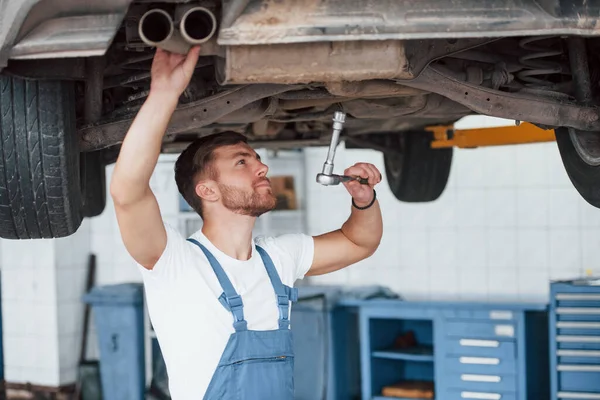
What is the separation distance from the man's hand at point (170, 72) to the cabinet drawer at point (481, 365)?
353 centimetres

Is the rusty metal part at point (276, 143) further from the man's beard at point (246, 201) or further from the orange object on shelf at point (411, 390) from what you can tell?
the orange object on shelf at point (411, 390)

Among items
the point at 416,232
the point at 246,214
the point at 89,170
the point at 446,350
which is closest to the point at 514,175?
the point at 416,232

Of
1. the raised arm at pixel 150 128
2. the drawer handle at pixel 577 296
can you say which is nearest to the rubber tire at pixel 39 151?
the raised arm at pixel 150 128

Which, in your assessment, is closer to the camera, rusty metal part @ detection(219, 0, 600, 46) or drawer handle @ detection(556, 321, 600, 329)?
rusty metal part @ detection(219, 0, 600, 46)

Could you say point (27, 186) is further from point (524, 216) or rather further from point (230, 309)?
point (524, 216)

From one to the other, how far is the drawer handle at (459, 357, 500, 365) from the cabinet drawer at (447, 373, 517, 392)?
67mm

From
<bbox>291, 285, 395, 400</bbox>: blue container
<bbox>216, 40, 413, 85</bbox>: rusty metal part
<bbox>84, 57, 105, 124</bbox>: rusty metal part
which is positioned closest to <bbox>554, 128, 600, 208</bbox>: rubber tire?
<bbox>216, 40, 413, 85</bbox>: rusty metal part

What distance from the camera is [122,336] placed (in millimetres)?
6238

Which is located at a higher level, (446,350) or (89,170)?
(89,170)

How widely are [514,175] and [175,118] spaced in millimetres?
3820

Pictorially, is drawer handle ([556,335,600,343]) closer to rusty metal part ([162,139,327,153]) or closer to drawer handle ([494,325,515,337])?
drawer handle ([494,325,515,337])

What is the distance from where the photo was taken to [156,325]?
2354mm

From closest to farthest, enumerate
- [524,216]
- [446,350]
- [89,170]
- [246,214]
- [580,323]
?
[246,214], [89,170], [580,323], [446,350], [524,216]

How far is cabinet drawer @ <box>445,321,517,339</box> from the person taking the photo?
509cm
